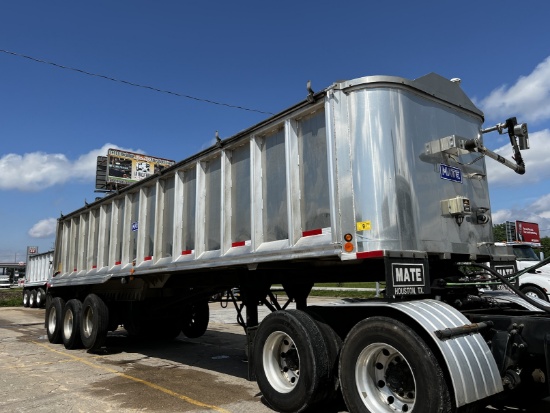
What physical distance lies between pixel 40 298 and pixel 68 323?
19644mm

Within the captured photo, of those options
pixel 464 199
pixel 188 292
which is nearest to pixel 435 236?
pixel 464 199

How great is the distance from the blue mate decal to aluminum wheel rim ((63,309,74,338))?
8.79 metres

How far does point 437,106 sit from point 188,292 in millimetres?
5607

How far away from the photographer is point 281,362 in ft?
17.1

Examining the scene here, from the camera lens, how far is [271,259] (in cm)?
535

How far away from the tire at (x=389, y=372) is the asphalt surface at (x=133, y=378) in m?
1.03

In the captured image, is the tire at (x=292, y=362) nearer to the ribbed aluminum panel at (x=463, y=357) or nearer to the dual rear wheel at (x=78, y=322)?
the ribbed aluminum panel at (x=463, y=357)

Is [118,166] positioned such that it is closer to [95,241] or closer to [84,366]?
[95,241]

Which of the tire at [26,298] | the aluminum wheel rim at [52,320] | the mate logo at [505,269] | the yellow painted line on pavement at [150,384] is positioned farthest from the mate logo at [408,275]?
the tire at [26,298]

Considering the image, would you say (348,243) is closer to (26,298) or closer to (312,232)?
(312,232)

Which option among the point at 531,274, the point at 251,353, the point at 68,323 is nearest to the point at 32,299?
the point at 68,323

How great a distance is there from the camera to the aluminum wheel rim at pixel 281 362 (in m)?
5.04

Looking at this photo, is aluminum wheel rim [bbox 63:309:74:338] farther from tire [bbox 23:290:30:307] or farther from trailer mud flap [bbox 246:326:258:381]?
tire [bbox 23:290:30:307]

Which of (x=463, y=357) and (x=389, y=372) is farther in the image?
(x=389, y=372)
